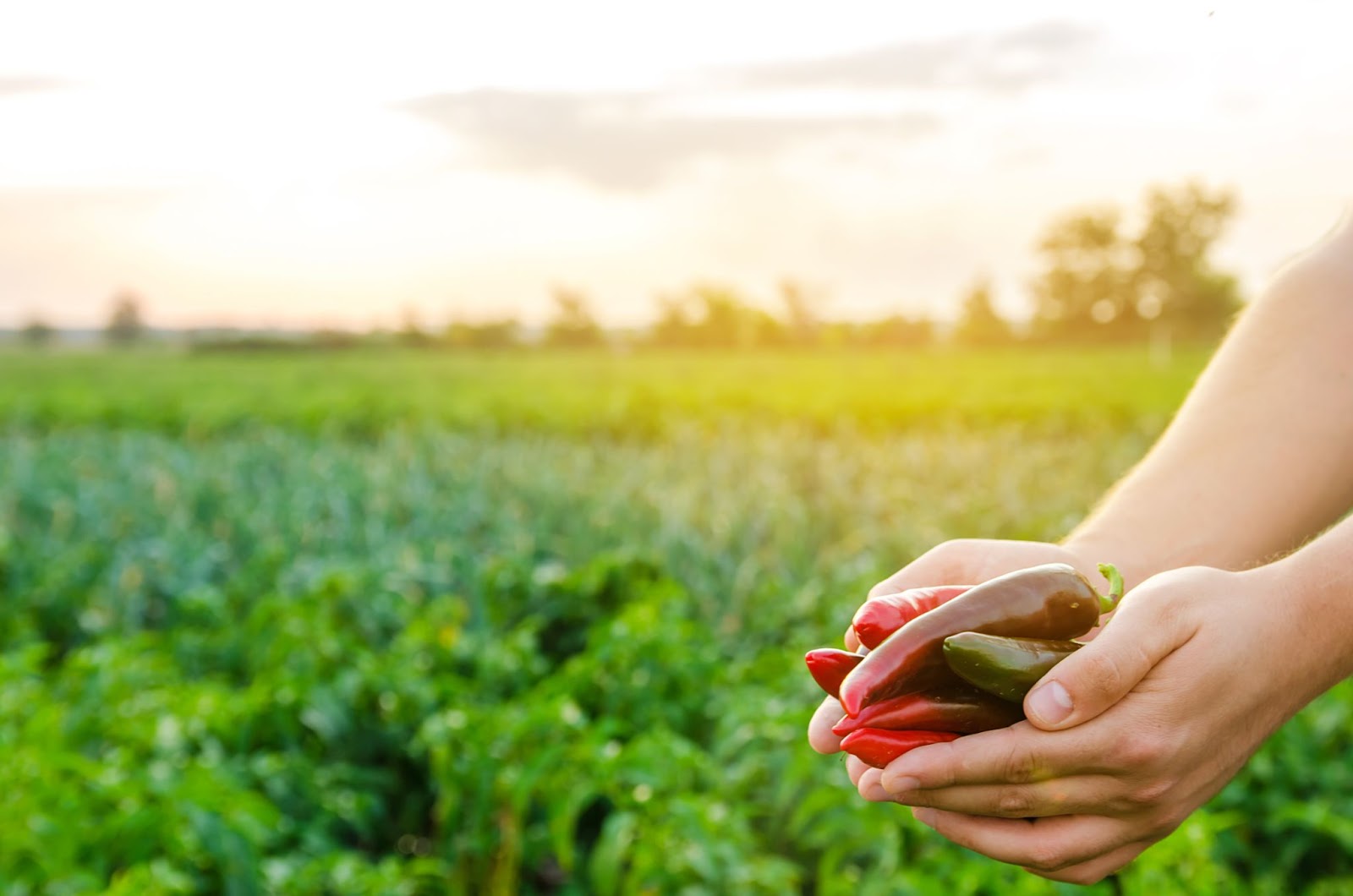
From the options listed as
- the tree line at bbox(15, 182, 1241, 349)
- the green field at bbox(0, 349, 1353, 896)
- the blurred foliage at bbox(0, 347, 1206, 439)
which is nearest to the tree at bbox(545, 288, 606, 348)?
the tree line at bbox(15, 182, 1241, 349)

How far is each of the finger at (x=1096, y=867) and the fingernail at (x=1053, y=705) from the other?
0.96 feet

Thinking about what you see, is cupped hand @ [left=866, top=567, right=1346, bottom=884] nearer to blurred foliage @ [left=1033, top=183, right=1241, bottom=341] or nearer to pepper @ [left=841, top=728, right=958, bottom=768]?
pepper @ [left=841, top=728, right=958, bottom=768]

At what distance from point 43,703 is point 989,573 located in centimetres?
289

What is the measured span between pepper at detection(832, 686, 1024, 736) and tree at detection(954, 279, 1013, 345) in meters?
53.6

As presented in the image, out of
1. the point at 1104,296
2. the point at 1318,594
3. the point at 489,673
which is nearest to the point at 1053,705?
the point at 1318,594

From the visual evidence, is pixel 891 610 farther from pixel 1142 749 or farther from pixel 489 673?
pixel 489 673

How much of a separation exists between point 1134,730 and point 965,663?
0.67 ft

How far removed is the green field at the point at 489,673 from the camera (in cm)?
258

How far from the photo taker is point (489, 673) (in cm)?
349

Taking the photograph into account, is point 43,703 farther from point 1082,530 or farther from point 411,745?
point 1082,530

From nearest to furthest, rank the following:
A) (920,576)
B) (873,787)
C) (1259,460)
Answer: (873,787), (920,576), (1259,460)

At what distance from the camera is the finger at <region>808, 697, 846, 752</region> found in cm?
149

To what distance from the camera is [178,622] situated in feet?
17.3

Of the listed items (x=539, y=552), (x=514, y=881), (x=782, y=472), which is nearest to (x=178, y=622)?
(x=539, y=552)
